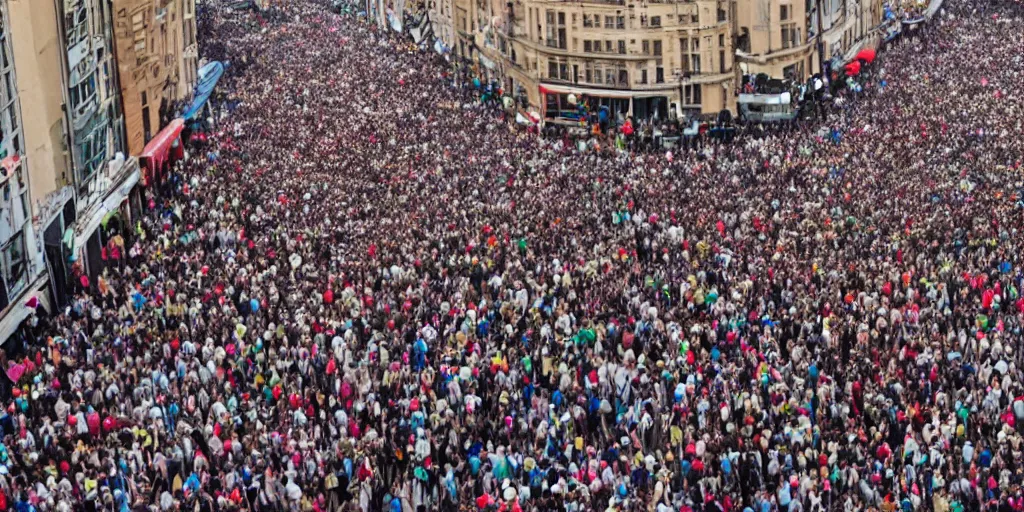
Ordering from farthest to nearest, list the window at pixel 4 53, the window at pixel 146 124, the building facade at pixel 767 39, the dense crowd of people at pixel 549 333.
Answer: the building facade at pixel 767 39
the window at pixel 146 124
the window at pixel 4 53
the dense crowd of people at pixel 549 333

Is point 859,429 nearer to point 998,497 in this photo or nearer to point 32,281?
point 998,497

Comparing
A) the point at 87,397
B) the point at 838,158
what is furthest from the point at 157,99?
the point at 87,397

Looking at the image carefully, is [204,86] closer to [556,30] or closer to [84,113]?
[556,30]

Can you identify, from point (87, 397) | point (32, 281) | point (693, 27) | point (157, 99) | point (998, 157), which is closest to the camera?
point (87, 397)

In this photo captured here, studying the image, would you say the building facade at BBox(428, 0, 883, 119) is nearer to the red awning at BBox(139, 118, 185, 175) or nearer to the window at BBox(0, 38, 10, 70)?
the red awning at BBox(139, 118, 185, 175)

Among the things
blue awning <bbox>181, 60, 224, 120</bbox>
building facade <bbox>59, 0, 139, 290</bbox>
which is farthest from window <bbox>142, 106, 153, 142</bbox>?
blue awning <bbox>181, 60, 224, 120</bbox>

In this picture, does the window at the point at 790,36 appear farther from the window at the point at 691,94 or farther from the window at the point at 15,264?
the window at the point at 15,264

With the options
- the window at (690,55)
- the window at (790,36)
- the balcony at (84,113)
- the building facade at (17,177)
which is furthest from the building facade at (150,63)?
the window at (790,36)
